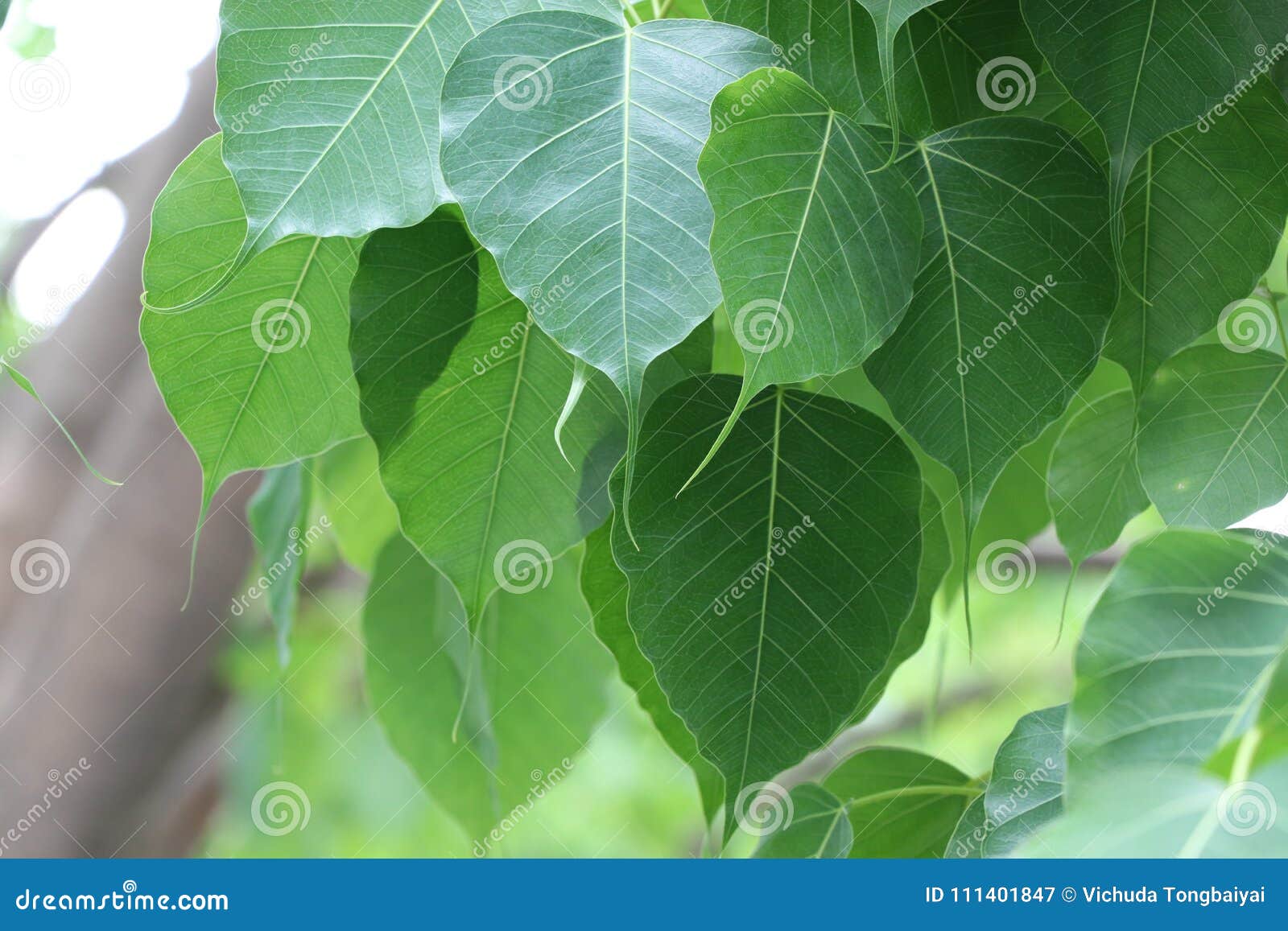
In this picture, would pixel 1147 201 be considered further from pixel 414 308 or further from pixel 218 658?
pixel 218 658

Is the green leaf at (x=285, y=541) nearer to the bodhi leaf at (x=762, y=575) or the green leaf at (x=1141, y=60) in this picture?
the bodhi leaf at (x=762, y=575)

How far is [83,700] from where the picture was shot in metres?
1.06

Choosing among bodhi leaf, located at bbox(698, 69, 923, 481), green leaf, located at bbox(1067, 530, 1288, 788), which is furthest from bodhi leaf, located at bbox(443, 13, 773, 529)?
green leaf, located at bbox(1067, 530, 1288, 788)

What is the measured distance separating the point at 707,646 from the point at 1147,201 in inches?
7.5

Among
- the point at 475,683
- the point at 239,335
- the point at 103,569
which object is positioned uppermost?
the point at 239,335

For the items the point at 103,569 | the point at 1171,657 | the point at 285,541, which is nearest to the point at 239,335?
the point at 285,541

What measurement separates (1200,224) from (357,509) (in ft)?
1.58

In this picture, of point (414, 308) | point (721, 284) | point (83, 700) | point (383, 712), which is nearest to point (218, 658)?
point (83, 700)

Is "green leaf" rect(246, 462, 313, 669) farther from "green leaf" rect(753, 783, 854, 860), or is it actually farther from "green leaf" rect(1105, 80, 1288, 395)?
"green leaf" rect(1105, 80, 1288, 395)

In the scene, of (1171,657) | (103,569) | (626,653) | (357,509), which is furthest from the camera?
(103,569)

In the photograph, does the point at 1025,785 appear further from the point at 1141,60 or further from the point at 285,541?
the point at 285,541

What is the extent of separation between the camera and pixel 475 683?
0.53m

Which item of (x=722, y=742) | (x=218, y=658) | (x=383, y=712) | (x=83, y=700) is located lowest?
(x=218, y=658)

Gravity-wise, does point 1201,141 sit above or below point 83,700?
→ above
